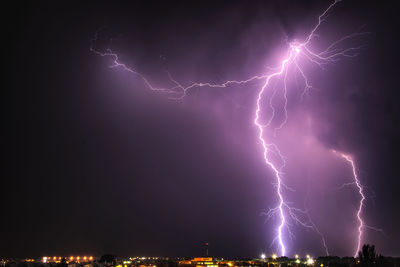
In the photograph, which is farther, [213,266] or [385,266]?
[213,266]

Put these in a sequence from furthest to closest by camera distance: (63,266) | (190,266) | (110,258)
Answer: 1. (110,258)
2. (190,266)
3. (63,266)

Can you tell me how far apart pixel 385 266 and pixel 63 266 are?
36.7 m

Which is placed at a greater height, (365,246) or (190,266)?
(365,246)

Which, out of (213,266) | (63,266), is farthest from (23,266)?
(213,266)

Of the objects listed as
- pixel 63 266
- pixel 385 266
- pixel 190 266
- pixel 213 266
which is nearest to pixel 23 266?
pixel 63 266

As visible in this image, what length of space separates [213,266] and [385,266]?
22.2 m

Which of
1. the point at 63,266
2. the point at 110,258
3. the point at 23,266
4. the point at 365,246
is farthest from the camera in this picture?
the point at 110,258

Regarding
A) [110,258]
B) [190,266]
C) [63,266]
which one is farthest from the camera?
[110,258]

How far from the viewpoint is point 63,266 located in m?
37.4

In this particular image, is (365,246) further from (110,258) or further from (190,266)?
(110,258)

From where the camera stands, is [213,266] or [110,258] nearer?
[213,266]

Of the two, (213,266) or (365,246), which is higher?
(365,246)

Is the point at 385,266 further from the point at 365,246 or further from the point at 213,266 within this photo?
the point at 213,266

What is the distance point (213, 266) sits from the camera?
52.0 meters
